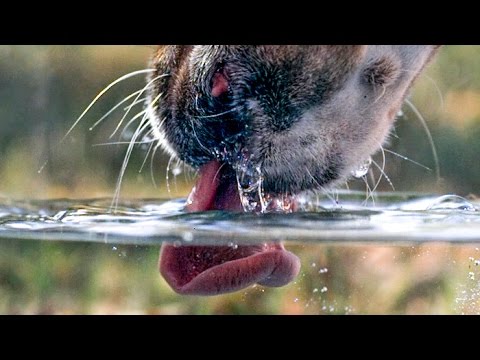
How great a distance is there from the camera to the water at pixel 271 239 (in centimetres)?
191

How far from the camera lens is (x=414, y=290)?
2596mm

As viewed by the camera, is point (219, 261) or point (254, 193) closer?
point (254, 193)

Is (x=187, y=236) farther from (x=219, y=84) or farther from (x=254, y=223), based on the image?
(x=219, y=84)

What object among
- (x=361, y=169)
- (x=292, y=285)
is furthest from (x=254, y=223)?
(x=292, y=285)

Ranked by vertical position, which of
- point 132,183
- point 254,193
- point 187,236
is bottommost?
point 132,183

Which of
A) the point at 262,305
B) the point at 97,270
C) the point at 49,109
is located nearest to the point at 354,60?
the point at 262,305

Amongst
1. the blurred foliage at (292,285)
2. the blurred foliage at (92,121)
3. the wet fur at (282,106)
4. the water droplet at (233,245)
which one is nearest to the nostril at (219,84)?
the wet fur at (282,106)

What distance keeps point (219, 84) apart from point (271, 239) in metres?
0.43

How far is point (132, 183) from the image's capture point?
3.05 metres

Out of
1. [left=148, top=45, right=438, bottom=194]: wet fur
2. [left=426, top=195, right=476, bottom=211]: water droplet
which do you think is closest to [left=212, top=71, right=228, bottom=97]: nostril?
[left=148, top=45, right=438, bottom=194]: wet fur

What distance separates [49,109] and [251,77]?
244 cm

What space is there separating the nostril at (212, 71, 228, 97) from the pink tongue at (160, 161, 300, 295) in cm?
18

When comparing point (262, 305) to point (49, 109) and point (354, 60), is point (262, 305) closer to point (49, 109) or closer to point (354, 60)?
point (354, 60)
